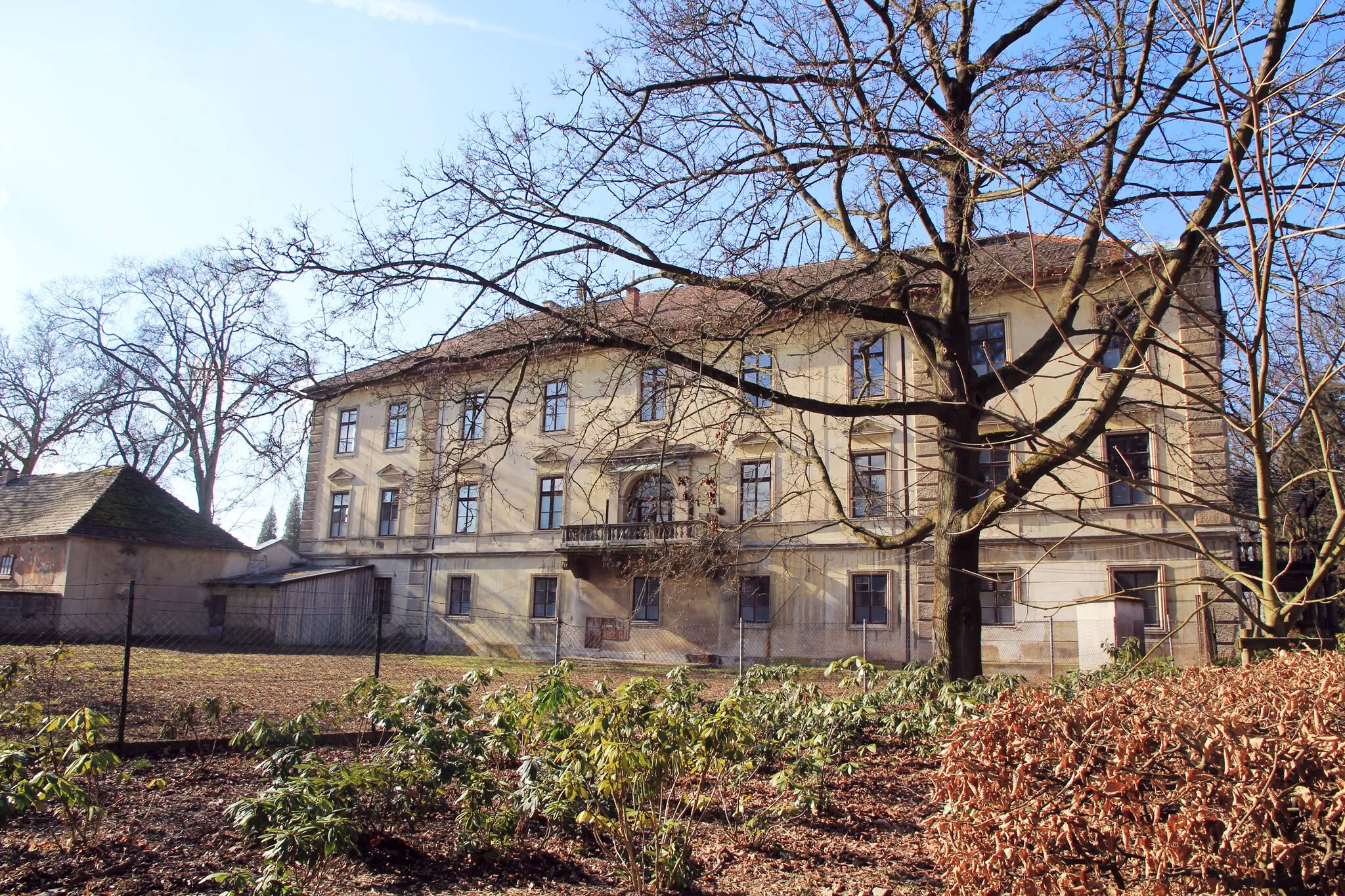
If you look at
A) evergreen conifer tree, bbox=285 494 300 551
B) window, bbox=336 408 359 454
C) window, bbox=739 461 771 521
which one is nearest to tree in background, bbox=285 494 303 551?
evergreen conifer tree, bbox=285 494 300 551

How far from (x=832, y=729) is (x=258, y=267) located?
6.91 metres

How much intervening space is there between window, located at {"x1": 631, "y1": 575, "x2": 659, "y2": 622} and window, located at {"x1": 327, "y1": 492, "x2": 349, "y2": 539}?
40.1 ft

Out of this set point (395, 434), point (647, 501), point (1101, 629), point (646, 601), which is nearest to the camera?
point (1101, 629)

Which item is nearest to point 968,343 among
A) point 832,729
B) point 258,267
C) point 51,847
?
point 832,729

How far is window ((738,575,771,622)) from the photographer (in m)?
24.7

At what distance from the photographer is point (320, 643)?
2856 centimetres

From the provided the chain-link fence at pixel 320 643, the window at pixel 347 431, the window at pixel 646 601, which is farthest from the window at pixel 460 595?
the window at pixel 347 431

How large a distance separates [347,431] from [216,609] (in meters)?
7.72

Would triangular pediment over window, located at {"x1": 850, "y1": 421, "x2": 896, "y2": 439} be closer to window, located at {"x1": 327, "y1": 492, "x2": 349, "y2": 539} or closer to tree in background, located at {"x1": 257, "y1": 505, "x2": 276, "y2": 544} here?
window, located at {"x1": 327, "y1": 492, "x2": 349, "y2": 539}

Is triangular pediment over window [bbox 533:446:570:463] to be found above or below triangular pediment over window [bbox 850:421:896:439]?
below

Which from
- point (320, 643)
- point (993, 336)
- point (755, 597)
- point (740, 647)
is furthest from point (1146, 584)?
point (320, 643)

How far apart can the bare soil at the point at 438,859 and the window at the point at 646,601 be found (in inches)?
795

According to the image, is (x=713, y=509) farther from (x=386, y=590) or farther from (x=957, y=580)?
(x=957, y=580)

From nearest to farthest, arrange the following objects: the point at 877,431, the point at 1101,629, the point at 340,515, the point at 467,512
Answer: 1. the point at 1101,629
2. the point at 877,431
3. the point at 467,512
4. the point at 340,515
